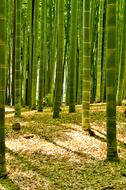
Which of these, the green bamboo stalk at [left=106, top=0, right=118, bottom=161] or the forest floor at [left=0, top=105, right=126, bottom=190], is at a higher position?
the green bamboo stalk at [left=106, top=0, right=118, bottom=161]

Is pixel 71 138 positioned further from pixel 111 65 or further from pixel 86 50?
pixel 111 65

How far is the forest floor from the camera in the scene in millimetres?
4531

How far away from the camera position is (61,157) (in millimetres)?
5488

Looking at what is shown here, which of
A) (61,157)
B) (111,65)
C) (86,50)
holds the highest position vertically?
(86,50)

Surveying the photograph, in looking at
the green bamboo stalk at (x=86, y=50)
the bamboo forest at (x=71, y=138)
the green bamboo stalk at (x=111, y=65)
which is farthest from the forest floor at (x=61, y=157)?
the green bamboo stalk at (x=86, y=50)

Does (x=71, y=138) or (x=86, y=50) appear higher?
(x=86, y=50)

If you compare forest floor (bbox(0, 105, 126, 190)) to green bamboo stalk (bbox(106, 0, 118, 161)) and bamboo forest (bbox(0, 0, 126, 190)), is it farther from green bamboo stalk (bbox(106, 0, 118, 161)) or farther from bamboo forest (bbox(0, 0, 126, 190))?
green bamboo stalk (bbox(106, 0, 118, 161))

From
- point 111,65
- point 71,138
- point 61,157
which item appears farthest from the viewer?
point 71,138

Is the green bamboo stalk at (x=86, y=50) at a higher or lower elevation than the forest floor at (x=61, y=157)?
higher

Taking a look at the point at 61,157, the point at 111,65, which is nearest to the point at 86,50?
the point at 111,65

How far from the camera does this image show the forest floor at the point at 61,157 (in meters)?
4.53

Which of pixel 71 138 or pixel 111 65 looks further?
pixel 71 138

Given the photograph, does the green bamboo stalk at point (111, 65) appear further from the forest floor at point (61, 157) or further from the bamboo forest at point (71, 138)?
the forest floor at point (61, 157)

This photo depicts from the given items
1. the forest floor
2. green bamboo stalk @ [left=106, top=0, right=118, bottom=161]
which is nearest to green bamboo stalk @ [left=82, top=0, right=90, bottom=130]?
the forest floor
